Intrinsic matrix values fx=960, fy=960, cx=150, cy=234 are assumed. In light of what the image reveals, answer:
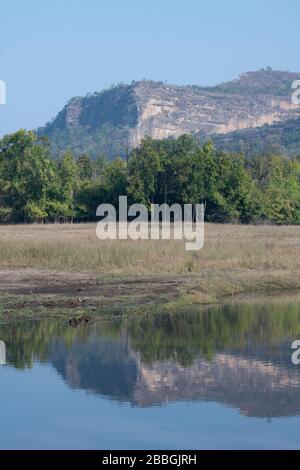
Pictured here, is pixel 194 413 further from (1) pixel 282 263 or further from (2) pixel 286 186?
(2) pixel 286 186

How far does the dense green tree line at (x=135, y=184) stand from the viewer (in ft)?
202

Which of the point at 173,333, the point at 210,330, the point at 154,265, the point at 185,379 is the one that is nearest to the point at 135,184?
the point at 154,265

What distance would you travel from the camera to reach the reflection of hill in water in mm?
13984

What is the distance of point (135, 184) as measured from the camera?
63.0 metres

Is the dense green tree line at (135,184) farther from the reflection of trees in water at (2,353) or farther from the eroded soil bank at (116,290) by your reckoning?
the reflection of trees in water at (2,353)

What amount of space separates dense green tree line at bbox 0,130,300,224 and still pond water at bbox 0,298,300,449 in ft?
133

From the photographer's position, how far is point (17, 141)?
61.7 meters

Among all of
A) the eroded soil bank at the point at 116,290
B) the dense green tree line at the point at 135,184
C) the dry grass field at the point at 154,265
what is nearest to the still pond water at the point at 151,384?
the eroded soil bank at the point at 116,290

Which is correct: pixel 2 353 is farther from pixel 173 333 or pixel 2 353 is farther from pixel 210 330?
pixel 210 330

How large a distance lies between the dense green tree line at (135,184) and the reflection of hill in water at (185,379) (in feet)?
146

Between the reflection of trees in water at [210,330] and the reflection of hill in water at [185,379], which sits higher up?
the reflection of hill in water at [185,379]

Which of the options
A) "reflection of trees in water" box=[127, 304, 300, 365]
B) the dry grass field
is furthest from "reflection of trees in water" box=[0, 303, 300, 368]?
the dry grass field

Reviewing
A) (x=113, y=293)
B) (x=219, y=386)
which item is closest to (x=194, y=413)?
(x=219, y=386)

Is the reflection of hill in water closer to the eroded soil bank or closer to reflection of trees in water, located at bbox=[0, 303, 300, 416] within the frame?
reflection of trees in water, located at bbox=[0, 303, 300, 416]
